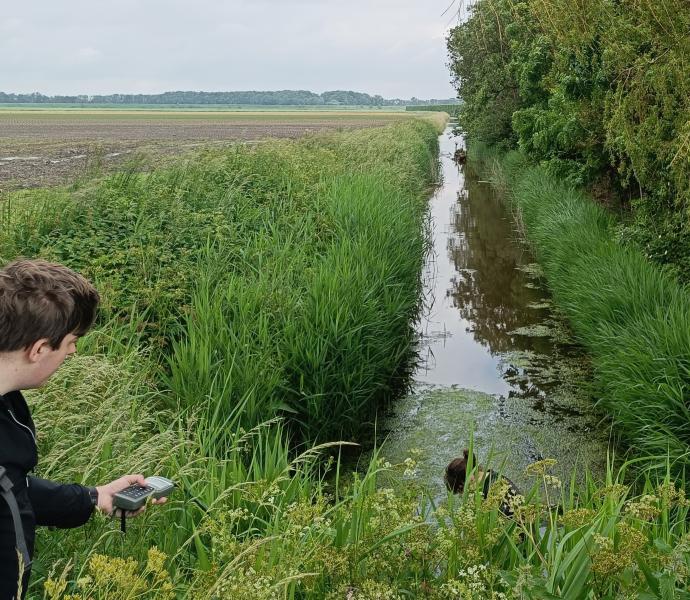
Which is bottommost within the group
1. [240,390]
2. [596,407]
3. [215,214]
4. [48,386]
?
[596,407]

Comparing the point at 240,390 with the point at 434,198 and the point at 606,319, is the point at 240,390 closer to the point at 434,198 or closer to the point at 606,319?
the point at 606,319

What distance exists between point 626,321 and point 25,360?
225 inches

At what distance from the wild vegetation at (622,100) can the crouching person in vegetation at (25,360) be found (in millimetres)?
2364

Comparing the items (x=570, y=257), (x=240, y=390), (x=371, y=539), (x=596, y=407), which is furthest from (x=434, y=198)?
(x=371, y=539)

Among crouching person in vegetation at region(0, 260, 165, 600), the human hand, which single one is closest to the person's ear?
crouching person in vegetation at region(0, 260, 165, 600)

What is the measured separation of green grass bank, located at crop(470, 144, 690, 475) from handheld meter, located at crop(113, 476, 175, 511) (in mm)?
2808

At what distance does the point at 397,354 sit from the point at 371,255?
1.12 m

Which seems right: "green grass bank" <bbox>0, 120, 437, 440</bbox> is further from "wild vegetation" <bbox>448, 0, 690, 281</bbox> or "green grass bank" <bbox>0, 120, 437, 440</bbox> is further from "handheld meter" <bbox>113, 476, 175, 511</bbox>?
"wild vegetation" <bbox>448, 0, 690, 281</bbox>

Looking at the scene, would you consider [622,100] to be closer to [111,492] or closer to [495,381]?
[495,381]

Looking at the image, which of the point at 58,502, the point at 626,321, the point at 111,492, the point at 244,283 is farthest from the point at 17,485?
the point at 626,321

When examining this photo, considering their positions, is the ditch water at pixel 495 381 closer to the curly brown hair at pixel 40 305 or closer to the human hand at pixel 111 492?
the human hand at pixel 111 492

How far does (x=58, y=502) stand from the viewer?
2045mm

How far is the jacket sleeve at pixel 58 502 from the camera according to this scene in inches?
78.6

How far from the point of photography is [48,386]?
3.68 m
